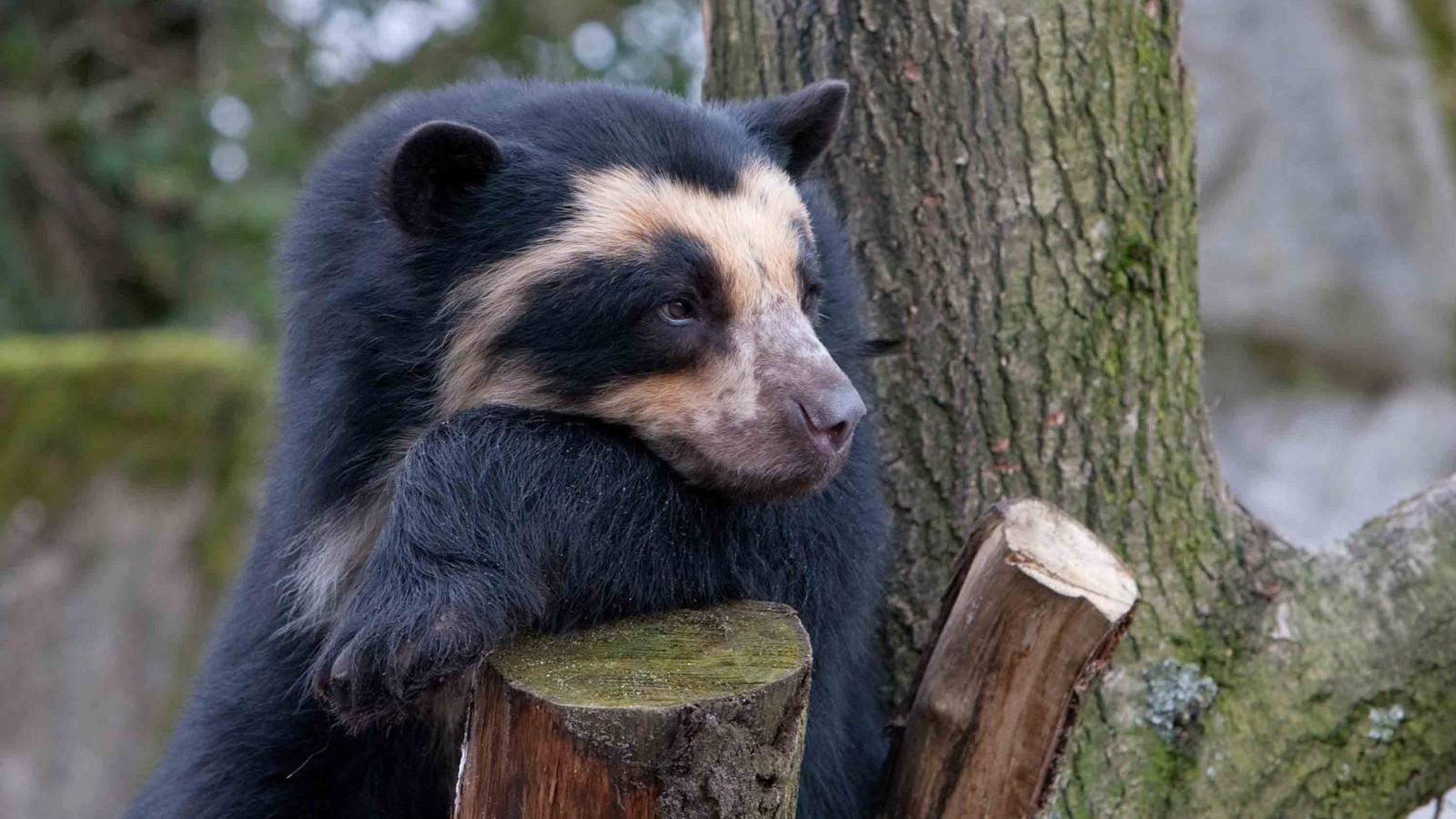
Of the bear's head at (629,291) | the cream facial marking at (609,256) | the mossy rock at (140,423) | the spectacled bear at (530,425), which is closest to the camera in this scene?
the spectacled bear at (530,425)

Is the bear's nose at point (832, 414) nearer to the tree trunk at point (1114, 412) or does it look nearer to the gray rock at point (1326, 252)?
the tree trunk at point (1114, 412)

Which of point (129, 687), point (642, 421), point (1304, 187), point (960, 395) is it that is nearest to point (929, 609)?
point (960, 395)

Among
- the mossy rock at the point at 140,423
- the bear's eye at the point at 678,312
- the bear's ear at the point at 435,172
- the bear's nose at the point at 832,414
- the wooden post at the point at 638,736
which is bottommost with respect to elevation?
the mossy rock at the point at 140,423

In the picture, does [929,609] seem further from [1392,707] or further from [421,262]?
[421,262]

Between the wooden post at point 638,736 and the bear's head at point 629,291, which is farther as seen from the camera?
the bear's head at point 629,291

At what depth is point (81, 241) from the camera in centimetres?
1298

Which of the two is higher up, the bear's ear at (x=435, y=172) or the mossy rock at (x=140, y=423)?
the bear's ear at (x=435, y=172)

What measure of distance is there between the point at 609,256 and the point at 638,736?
3.84ft

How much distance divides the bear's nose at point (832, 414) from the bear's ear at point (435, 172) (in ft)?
2.90

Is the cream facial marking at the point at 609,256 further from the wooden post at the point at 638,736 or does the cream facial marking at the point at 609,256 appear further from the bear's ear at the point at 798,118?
the wooden post at the point at 638,736

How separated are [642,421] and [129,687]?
650 cm

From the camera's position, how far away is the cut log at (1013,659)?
2908mm

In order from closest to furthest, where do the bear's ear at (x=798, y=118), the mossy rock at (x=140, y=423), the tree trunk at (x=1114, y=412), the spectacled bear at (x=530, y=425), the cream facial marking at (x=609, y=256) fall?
the spectacled bear at (x=530, y=425) < the cream facial marking at (x=609, y=256) < the bear's ear at (x=798, y=118) < the tree trunk at (x=1114, y=412) < the mossy rock at (x=140, y=423)

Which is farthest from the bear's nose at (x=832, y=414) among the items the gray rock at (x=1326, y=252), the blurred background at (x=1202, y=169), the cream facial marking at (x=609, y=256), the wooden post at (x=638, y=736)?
the gray rock at (x=1326, y=252)
